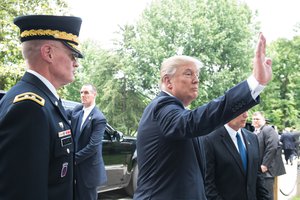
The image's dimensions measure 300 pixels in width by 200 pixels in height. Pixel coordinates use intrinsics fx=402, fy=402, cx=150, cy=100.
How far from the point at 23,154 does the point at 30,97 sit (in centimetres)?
28

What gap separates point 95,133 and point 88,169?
0.47 metres

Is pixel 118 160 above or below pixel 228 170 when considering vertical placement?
below

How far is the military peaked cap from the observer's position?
218 cm

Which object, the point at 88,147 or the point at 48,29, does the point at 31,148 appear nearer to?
the point at 48,29

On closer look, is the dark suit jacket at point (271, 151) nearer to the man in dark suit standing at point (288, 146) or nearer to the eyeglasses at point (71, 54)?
the eyeglasses at point (71, 54)

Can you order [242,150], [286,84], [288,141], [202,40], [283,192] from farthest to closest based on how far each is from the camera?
1. [286,84]
2. [202,40]
3. [288,141]
4. [283,192]
5. [242,150]

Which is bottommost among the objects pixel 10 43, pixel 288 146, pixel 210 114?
pixel 288 146

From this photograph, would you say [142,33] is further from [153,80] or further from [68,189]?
[68,189]

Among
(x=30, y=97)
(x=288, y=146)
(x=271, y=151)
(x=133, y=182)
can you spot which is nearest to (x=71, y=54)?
(x=30, y=97)

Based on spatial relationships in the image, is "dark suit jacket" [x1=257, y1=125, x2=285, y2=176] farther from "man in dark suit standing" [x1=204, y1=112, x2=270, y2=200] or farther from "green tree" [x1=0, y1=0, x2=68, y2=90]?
"green tree" [x1=0, y1=0, x2=68, y2=90]

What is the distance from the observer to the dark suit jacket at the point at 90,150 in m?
5.09

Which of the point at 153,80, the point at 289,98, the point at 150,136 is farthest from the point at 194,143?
the point at 289,98

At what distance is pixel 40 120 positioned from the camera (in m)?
1.88

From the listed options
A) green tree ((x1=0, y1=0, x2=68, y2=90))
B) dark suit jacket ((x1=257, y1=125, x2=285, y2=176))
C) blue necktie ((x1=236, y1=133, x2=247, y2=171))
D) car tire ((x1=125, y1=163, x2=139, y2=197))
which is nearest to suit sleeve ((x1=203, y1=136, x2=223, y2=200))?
blue necktie ((x1=236, y1=133, x2=247, y2=171))
